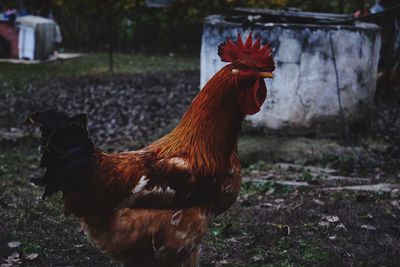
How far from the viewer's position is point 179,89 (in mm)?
14812

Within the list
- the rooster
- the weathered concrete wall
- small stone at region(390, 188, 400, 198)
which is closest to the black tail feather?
the rooster

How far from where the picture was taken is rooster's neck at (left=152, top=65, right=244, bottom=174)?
382 centimetres

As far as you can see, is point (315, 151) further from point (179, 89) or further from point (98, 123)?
point (179, 89)

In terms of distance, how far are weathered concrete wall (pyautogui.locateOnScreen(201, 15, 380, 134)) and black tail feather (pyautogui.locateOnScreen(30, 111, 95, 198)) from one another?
522 cm

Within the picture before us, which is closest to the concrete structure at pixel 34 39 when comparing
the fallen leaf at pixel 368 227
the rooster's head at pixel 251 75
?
the fallen leaf at pixel 368 227

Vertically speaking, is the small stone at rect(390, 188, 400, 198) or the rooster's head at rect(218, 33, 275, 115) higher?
the rooster's head at rect(218, 33, 275, 115)

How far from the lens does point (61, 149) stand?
3508mm

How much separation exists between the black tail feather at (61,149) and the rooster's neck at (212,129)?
53cm

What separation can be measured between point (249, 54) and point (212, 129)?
51 cm

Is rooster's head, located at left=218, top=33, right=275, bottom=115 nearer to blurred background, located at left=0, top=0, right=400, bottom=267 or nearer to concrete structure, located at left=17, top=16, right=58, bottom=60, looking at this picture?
blurred background, located at left=0, top=0, right=400, bottom=267

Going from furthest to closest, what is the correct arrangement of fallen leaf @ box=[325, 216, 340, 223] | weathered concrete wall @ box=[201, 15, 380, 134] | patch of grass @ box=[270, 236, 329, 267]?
1. weathered concrete wall @ box=[201, 15, 380, 134]
2. fallen leaf @ box=[325, 216, 340, 223]
3. patch of grass @ box=[270, 236, 329, 267]

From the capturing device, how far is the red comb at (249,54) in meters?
3.81

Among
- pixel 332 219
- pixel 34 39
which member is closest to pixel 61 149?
pixel 332 219

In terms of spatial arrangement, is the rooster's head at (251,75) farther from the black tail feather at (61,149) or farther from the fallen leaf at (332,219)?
the fallen leaf at (332,219)
